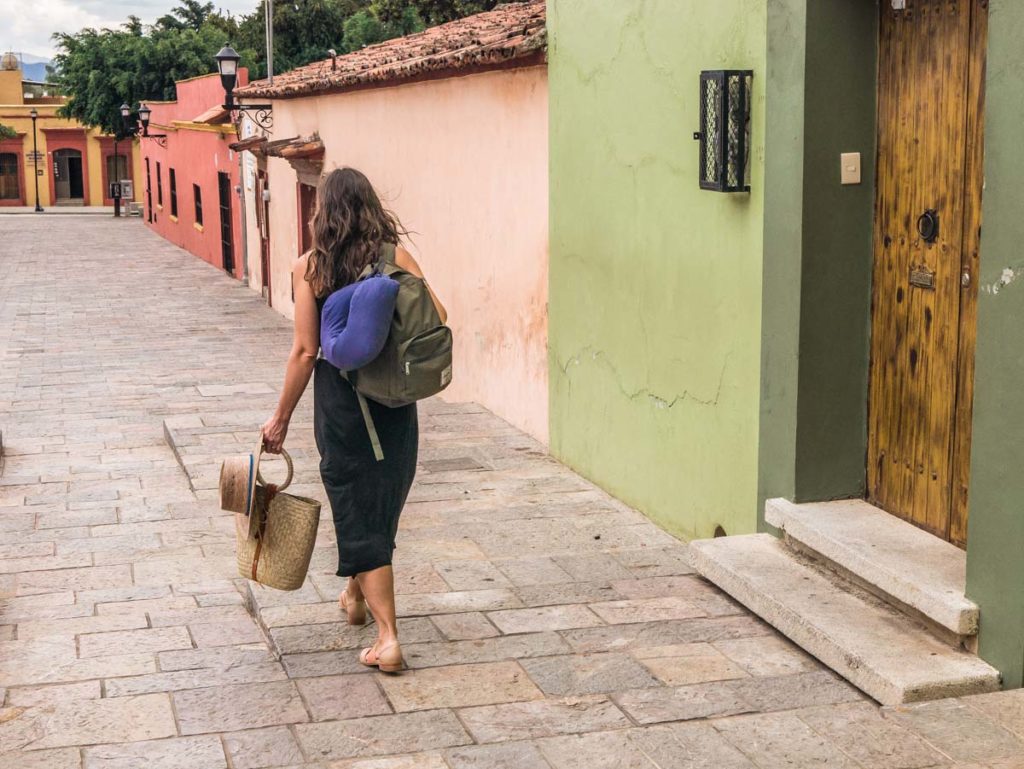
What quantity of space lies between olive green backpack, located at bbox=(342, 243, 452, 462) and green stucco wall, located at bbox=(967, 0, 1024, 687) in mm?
1680

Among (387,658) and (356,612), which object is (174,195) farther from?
(387,658)

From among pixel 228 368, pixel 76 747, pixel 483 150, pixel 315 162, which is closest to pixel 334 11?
pixel 315 162

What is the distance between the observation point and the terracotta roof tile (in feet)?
29.0

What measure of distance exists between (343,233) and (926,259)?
2.07 meters

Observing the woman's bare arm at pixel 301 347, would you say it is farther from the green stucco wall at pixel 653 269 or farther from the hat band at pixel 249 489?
the green stucco wall at pixel 653 269

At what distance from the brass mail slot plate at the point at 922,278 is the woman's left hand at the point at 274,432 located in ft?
7.53

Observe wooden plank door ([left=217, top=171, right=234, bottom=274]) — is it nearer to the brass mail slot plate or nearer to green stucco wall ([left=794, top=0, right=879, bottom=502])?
green stucco wall ([left=794, top=0, right=879, bottom=502])

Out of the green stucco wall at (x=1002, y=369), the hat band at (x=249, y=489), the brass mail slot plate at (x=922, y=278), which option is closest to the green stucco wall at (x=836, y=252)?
the brass mail slot plate at (x=922, y=278)

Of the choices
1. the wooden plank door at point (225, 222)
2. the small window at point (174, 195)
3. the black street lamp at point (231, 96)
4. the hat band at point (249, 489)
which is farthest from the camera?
the small window at point (174, 195)

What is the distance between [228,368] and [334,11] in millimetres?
26087

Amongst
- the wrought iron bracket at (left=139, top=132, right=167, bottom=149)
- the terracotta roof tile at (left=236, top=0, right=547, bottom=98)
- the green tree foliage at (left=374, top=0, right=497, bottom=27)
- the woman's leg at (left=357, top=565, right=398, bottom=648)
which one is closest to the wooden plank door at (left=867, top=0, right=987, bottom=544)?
the woman's leg at (left=357, top=565, right=398, bottom=648)

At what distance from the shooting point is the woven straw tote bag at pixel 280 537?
15.5 feet

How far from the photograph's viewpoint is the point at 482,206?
1009 centimetres

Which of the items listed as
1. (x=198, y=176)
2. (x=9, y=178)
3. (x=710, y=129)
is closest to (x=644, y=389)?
(x=710, y=129)
